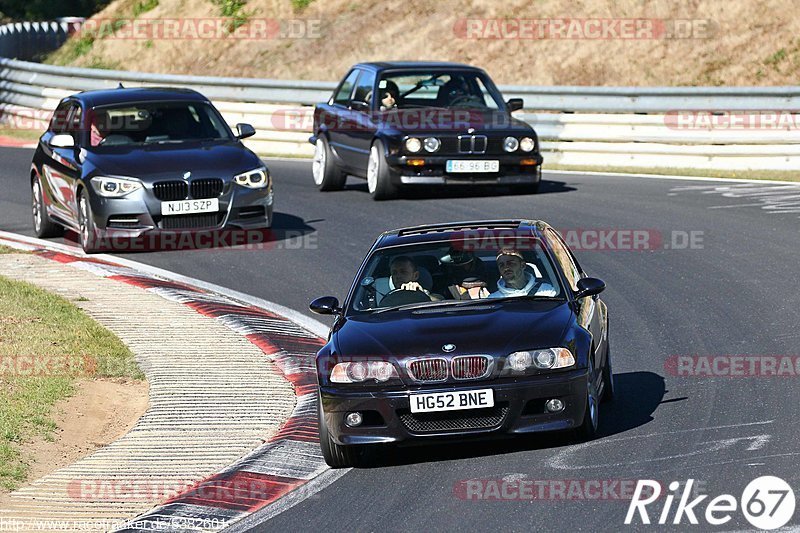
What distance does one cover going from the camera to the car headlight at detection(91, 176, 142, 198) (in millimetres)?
15852

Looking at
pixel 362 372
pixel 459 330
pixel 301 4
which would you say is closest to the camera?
pixel 362 372

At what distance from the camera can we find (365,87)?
20188mm

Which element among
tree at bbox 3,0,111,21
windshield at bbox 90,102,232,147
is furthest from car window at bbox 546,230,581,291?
tree at bbox 3,0,111,21

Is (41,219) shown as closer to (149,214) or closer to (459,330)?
(149,214)

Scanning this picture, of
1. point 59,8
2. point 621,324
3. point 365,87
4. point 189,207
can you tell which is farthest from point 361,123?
point 59,8

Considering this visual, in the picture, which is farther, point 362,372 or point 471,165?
point 471,165

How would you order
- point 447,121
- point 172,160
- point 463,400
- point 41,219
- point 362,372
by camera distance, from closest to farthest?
point 463,400 → point 362,372 → point 172,160 → point 41,219 → point 447,121

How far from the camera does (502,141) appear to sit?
1891 cm

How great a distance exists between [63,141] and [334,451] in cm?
909

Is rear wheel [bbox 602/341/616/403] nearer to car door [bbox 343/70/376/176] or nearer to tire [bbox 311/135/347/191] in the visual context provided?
car door [bbox 343/70/376/176]

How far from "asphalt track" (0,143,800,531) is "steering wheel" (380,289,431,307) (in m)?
0.95

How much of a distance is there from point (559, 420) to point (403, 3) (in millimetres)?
25924

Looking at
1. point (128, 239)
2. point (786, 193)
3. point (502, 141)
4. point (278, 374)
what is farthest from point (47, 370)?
point (786, 193)

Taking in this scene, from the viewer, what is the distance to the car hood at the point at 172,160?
16.0 meters
